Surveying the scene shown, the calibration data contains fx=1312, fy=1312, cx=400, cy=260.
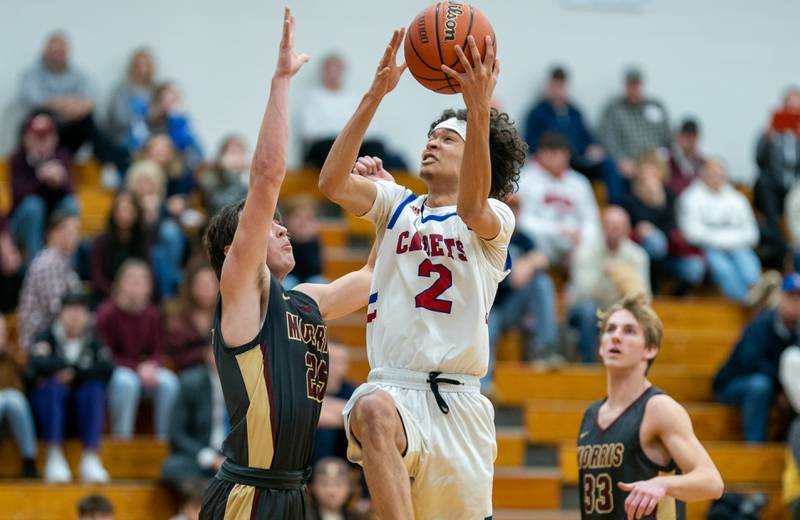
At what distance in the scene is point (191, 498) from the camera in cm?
941

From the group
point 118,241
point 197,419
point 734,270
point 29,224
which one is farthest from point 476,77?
point 734,270

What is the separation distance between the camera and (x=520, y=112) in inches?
610

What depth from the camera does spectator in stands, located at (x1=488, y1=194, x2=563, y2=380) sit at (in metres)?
11.5

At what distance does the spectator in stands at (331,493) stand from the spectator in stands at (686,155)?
263 inches

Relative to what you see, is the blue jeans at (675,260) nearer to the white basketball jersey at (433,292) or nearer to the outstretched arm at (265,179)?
the white basketball jersey at (433,292)

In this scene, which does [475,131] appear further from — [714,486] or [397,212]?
[714,486]

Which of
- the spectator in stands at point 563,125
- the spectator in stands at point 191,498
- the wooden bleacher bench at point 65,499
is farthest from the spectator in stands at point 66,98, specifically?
the spectator in stands at point 191,498

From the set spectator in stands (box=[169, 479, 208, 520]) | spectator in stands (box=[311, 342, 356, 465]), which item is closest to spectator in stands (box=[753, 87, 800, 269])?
spectator in stands (box=[311, 342, 356, 465])

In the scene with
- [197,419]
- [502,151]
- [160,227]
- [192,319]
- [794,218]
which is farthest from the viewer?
[794,218]

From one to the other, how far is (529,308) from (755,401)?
2105mm

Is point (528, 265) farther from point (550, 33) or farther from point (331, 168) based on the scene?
point (331, 168)

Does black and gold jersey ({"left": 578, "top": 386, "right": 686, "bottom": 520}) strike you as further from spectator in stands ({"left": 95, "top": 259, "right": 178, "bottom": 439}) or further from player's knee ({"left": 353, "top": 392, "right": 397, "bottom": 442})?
spectator in stands ({"left": 95, "top": 259, "right": 178, "bottom": 439})

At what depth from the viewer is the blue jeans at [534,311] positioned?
11.5m

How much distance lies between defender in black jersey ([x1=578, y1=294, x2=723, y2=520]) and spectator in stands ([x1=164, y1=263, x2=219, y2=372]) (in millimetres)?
4609
